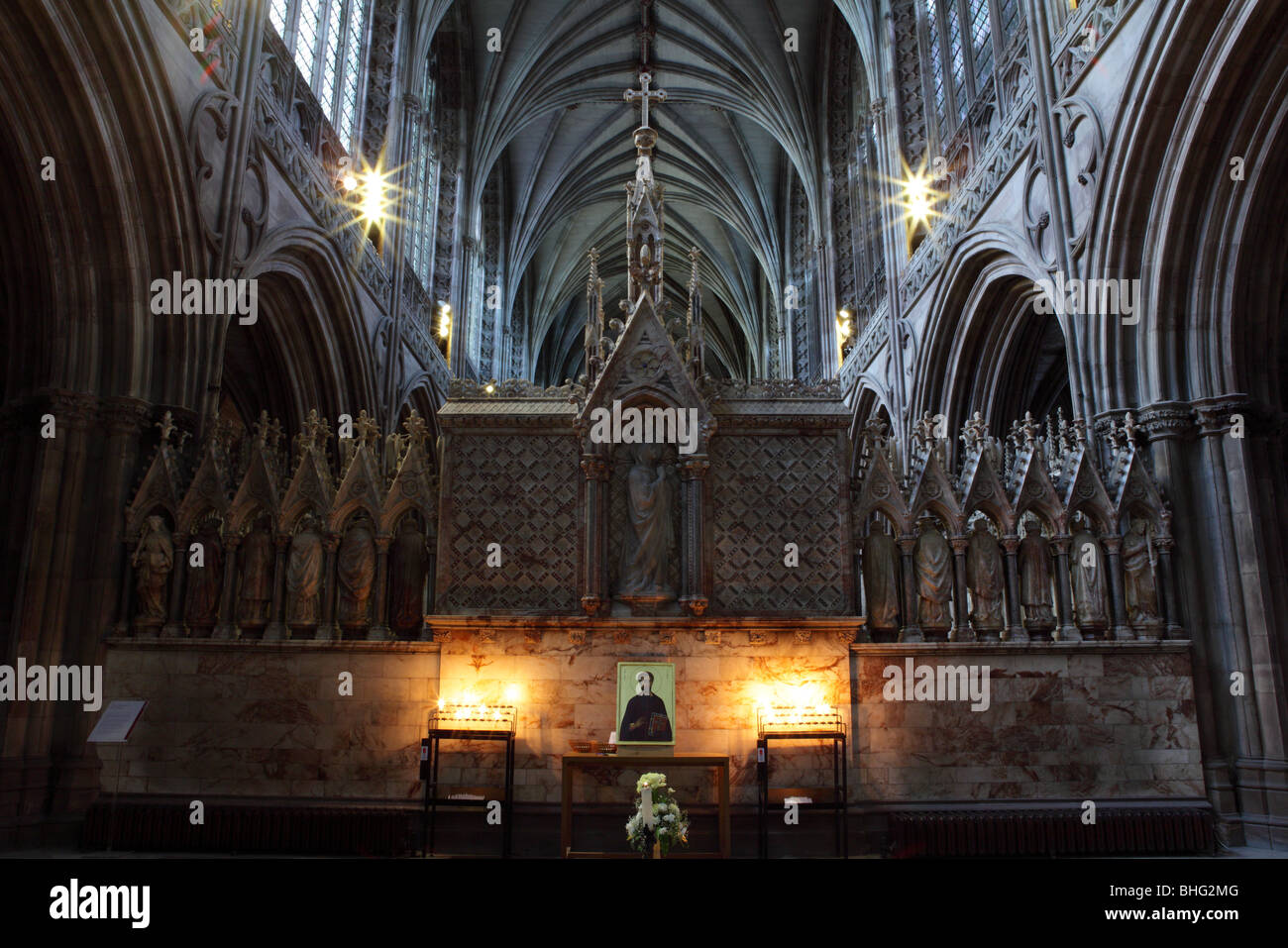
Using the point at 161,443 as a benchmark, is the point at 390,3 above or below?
above

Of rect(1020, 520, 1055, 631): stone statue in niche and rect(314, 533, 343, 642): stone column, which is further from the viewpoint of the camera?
rect(1020, 520, 1055, 631): stone statue in niche

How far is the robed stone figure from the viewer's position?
852cm

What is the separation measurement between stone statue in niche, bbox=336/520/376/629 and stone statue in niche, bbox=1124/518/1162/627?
7.50m

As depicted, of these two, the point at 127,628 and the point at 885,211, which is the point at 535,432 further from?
the point at 885,211

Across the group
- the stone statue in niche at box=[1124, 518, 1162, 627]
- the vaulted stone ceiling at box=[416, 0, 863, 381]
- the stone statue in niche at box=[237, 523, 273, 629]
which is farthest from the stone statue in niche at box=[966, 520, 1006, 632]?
the vaulted stone ceiling at box=[416, 0, 863, 381]

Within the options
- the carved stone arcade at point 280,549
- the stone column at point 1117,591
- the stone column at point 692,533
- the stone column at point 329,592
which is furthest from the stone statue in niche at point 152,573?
the stone column at point 1117,591

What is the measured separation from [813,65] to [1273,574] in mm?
19827

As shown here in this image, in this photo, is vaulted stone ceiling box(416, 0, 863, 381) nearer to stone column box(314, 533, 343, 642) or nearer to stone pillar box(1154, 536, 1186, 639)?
stone column box(314, 533, 343, 642)

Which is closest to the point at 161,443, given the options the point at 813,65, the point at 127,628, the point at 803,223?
the point at 127,628

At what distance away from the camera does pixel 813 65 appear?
83.5 ft

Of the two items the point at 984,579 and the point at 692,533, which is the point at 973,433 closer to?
the point at 984,579

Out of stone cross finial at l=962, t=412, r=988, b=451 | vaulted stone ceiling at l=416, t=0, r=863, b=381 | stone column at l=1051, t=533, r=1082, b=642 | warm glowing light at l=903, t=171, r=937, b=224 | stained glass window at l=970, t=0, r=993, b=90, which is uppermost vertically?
vaulted stone ceiling at l=416, t=0, r=863, b=381
